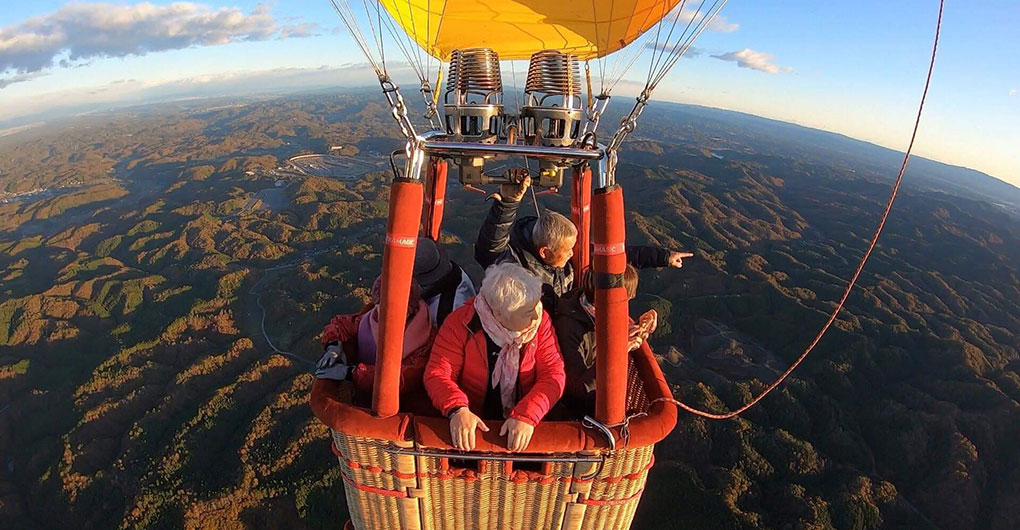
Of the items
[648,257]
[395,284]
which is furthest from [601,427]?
[648,257]

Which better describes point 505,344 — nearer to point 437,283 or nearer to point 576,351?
point 576,351

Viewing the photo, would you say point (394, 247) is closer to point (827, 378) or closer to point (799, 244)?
point (827, 378)

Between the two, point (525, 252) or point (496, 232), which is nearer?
point (525, 252)

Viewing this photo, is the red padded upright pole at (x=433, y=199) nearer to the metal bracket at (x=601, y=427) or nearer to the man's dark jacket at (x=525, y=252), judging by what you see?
the man's dark jacket at (x=525, y=252)

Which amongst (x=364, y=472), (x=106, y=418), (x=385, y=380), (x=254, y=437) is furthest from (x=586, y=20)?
(x=106, y=418)

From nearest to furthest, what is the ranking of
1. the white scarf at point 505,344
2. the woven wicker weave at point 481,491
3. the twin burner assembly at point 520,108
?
the woven wicker weave at point 481,491
the white scarf at point 505,344
the twin burner assembly at point 520,108

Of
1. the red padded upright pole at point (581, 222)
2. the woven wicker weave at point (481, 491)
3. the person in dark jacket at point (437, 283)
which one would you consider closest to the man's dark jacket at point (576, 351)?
the woven wicker weave at point (481, 491)
